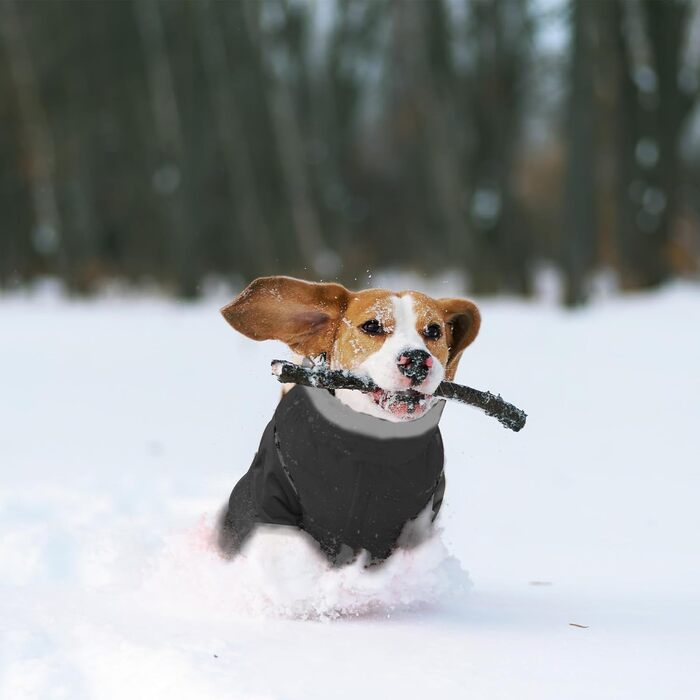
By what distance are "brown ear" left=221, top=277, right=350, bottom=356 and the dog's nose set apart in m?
0.44

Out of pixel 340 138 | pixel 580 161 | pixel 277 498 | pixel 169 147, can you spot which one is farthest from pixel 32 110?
pixel 277 498

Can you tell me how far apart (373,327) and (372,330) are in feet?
0.03

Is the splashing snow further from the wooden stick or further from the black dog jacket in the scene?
the wooden stick

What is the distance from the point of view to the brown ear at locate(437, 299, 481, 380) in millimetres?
3613

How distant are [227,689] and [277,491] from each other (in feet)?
3.11

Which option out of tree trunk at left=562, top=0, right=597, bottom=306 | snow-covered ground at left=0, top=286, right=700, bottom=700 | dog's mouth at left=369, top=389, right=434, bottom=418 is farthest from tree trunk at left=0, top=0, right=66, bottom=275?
dog's mouth at left=369, top=389, right=434, bottom=418

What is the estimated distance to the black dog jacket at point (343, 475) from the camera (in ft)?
10.7

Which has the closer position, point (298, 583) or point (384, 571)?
point (298, 583)

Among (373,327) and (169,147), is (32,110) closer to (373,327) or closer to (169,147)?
(169,147)

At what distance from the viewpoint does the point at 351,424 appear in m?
3.27

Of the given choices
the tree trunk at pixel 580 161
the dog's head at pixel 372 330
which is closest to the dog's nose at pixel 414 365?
the dog's head at pixel 372 330

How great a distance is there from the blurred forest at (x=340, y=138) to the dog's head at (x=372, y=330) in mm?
11009

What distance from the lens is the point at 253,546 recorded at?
11.1 feet

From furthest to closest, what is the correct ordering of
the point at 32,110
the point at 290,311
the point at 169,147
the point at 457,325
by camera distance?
the point at 32,110 → the point at 169,147 → the point at 457,325 → the point at 290,311
